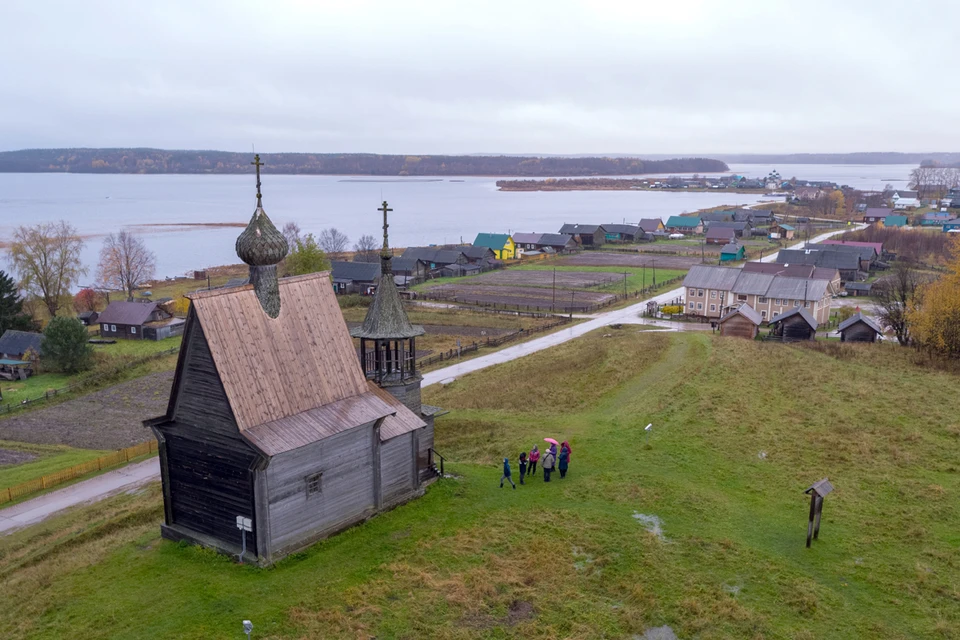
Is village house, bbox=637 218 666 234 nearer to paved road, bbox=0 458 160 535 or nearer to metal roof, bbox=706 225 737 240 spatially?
metal roof, bbox=706 225 737 240

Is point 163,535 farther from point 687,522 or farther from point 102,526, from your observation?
point 687,522

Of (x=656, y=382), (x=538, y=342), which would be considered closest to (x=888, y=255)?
(x=538, y=342)

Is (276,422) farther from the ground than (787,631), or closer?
Answer: farther from the ground

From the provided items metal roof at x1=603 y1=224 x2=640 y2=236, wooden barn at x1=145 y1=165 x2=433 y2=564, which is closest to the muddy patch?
wooden barn at x1=145 y1=165 x2=433 y2=564

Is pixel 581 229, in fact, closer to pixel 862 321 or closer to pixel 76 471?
pixel 862 321

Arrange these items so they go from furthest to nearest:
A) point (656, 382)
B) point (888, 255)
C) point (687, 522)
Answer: point (888, 255), point (656, 382), point (687, 522)

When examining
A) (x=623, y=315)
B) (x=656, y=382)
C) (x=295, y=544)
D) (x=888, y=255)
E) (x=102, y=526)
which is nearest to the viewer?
(x=295, y=544)

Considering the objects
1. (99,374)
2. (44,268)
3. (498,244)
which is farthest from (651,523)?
(498,244)
